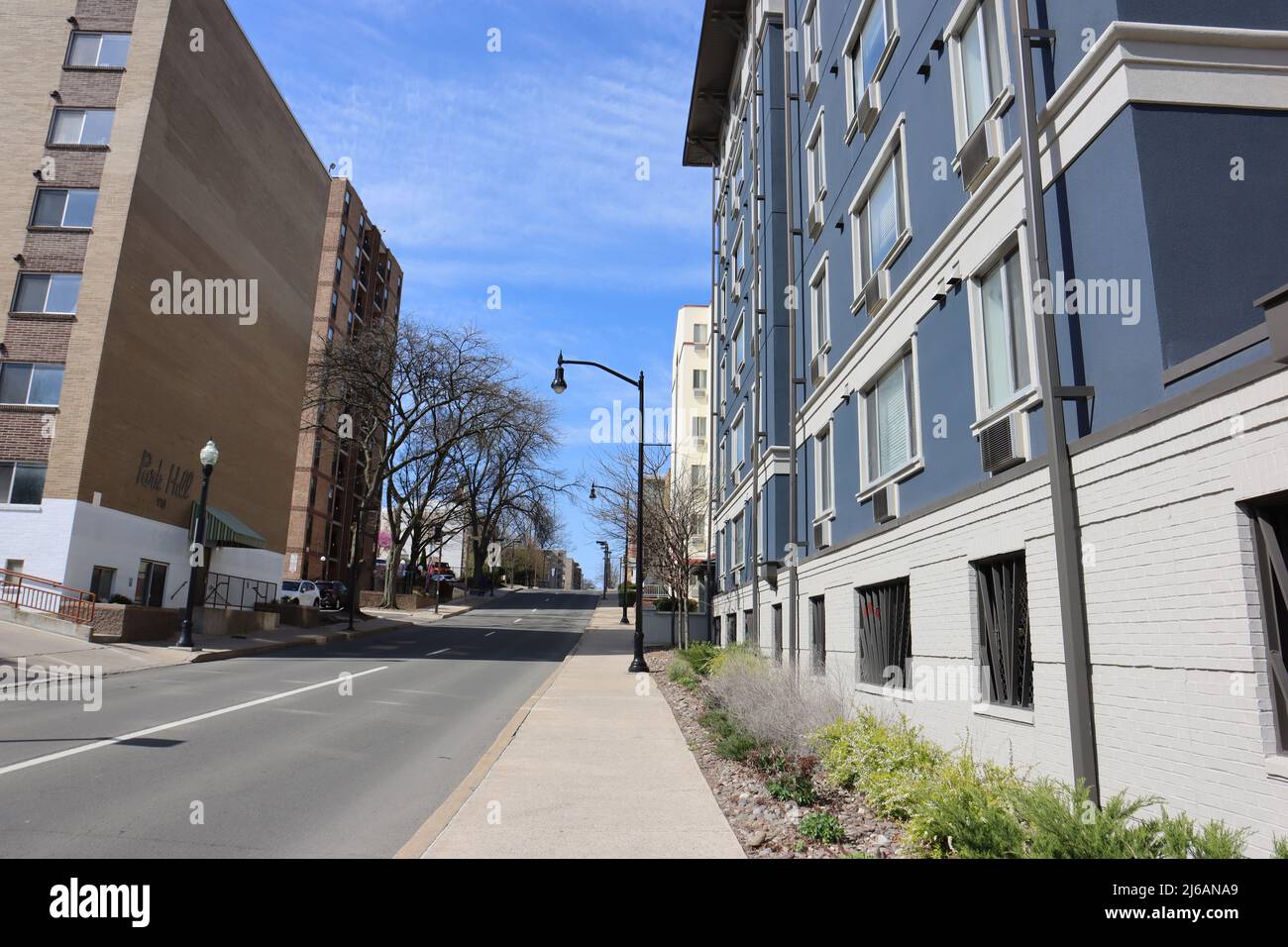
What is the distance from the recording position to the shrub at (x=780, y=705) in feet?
29.1

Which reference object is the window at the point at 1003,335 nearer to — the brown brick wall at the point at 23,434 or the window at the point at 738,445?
the window at the point at 738,445

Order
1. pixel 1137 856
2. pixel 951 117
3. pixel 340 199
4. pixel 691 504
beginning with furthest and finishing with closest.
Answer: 1. pixel 340 199
2. pixel 691 504
3. pixel 951 117
4. pixel 1137 856

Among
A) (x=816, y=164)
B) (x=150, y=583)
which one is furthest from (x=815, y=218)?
(x=150, y=583)

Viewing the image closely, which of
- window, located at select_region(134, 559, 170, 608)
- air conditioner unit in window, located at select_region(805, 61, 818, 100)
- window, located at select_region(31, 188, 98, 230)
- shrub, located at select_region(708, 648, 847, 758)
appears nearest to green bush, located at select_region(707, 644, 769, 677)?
shrub, located at select_region(708, 648, 847, 758)

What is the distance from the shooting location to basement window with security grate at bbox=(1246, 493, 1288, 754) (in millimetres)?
4508

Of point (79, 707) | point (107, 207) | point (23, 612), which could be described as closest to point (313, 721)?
point (79, 707)

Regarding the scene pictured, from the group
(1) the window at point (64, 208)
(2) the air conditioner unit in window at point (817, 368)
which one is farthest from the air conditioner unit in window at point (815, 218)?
(1) the window at point (64, 208)

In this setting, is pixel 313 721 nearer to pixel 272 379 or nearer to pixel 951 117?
pixel 951 117

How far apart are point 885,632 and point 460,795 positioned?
248 inches

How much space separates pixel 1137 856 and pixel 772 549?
14.8 m

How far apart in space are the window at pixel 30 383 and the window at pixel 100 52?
11104 mm

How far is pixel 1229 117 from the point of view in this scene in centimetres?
624

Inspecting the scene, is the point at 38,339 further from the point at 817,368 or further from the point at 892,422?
the point at 892,422
